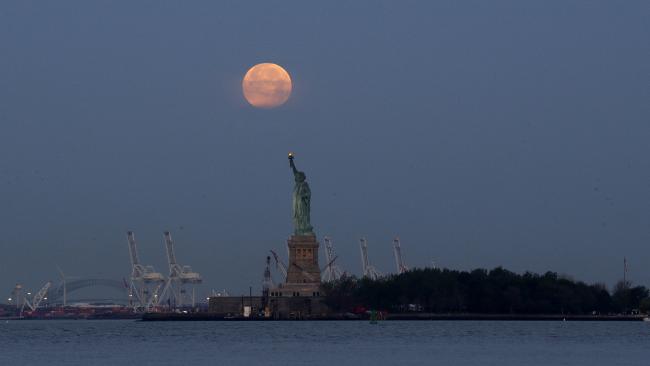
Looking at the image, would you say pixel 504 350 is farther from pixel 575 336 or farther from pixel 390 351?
pixel 575 336

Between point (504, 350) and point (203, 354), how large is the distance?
887 inches

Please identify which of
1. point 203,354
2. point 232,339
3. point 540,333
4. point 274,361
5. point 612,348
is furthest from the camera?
point 540,333

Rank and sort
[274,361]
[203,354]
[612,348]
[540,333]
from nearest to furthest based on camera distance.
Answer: [274,361]
[203,354]
[612,348]
[540,333]

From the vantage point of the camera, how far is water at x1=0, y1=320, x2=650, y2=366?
10525cm

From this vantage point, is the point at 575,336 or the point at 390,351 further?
the point at 575,336

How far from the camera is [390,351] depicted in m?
116

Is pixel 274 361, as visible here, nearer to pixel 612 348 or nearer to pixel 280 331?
pixel 612 348

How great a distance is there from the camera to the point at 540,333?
156375 mm

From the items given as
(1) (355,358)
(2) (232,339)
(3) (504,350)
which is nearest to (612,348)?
(3) (504,350)

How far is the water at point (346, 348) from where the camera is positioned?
345ft

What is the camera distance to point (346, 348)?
120 meters

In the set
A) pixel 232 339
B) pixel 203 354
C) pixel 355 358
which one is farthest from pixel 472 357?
pixel 232 339

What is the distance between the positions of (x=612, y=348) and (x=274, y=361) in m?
32.7

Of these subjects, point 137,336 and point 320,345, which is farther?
point 137,336
